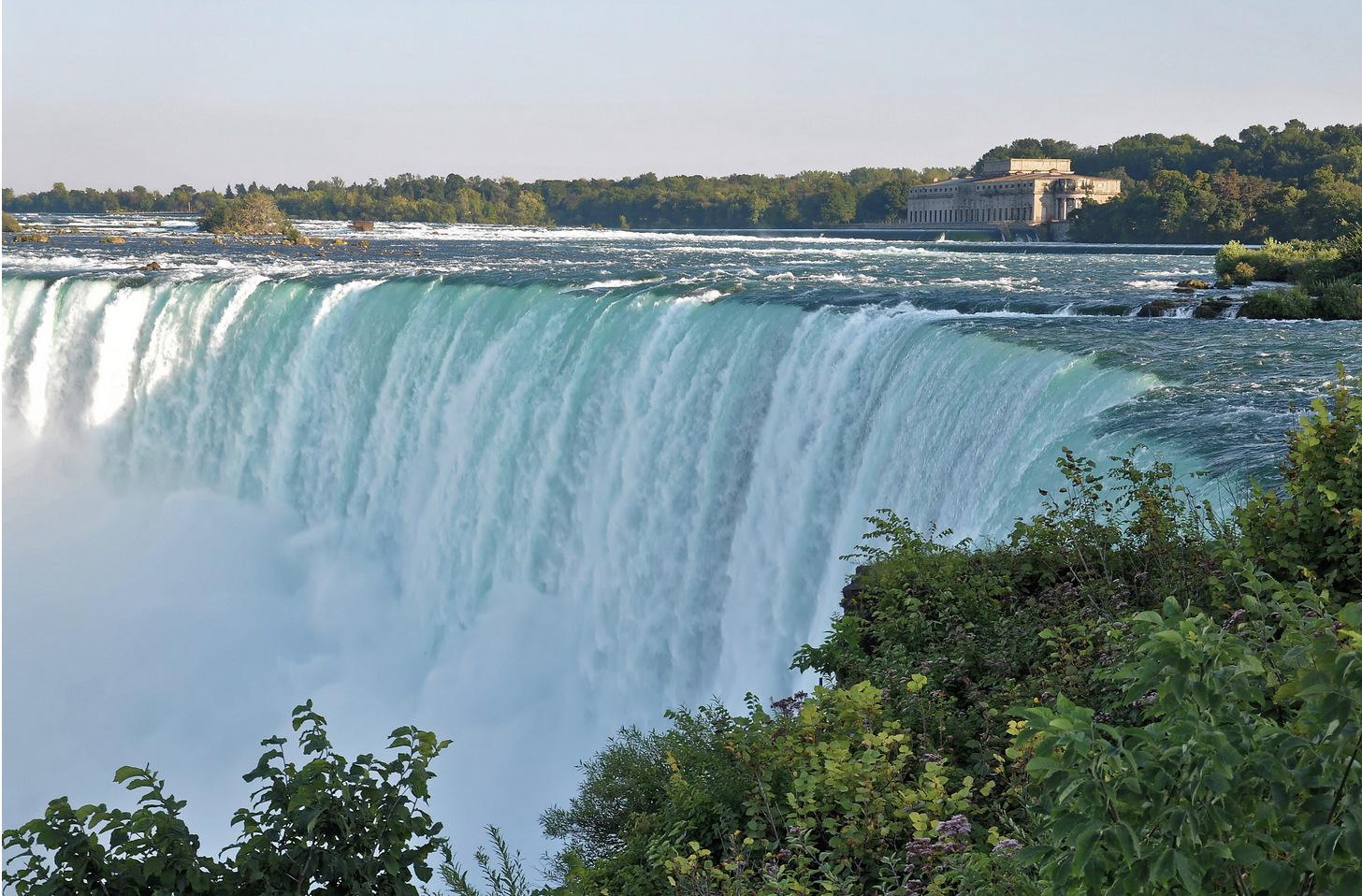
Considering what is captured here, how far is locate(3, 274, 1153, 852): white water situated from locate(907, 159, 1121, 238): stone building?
54949 mm

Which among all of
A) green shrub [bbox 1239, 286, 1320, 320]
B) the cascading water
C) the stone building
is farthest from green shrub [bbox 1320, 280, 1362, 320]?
the stone building

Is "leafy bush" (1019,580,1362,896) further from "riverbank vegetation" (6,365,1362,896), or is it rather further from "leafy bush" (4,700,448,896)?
"leafy bush" (4,700,448,896)

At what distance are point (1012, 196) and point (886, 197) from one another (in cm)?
1899

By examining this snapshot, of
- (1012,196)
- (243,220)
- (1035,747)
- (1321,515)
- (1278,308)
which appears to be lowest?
(1035,747)

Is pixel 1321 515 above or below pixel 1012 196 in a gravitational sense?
below

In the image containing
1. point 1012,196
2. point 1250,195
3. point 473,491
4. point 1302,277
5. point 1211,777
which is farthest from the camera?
point 1012,196

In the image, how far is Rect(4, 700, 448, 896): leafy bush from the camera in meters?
3.46

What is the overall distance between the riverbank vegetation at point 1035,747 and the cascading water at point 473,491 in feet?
6.73

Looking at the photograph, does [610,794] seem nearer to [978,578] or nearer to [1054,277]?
[978,578]

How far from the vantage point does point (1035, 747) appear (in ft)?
9.57

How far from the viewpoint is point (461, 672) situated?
15070 millimetres

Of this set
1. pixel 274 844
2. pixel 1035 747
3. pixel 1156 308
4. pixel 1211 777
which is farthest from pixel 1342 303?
pixel 274 844

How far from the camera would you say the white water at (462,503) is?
38.0 ft

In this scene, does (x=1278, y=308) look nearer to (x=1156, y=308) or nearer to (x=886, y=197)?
(x=1156, y=308)
